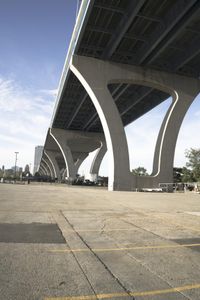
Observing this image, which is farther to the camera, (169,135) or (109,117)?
(169,135)

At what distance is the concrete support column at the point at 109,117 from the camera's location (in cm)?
3656

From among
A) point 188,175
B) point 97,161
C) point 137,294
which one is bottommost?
point 137,294

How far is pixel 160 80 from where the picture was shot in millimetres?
39594

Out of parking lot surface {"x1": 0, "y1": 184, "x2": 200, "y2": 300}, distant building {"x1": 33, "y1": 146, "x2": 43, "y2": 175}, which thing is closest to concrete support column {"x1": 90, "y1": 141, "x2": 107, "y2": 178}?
parking lot surface {"x1": 0, "y1": 184, "x2": 200, "y2": 300}

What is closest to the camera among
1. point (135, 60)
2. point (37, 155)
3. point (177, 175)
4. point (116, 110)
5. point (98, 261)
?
point (98, 261)

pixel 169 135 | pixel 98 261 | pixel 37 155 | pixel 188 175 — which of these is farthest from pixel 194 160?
pixel 37 155

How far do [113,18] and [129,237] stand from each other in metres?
25.9

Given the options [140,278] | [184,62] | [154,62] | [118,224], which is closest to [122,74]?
[154,62]

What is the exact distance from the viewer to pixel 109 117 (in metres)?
36.8

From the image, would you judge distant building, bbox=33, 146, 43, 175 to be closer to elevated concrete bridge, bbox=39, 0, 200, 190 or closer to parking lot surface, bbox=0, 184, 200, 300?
elevated concrete bridge, bbox=39, 0, 200, 190

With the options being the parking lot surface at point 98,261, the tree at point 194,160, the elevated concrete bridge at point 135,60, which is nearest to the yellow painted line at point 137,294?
the parking lot surface at point 98,261

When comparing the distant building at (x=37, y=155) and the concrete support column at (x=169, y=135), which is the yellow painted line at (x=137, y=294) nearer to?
the concrete support column at (x=169, y=135)

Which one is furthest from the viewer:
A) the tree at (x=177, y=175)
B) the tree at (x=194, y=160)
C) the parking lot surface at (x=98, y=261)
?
the tree at (x=177, y=175)

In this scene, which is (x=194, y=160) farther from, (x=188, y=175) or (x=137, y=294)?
(x=137, y=294)
